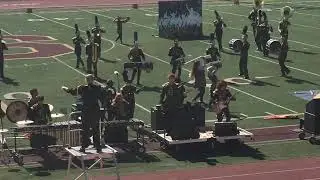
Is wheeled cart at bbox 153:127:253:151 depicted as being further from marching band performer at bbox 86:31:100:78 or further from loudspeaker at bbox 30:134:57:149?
marching band performer at bbox 86:31:100:78

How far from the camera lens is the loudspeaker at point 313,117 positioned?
20.1 metres

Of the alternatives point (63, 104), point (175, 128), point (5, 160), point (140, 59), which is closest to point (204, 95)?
point (140, 59)

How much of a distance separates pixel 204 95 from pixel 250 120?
12.7ft

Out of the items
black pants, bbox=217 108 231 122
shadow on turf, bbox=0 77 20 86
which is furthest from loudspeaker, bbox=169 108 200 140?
shadow on turf, bbox=0 77 20 86

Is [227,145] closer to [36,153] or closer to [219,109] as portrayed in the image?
[219,109]

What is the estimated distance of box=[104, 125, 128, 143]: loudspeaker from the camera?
19.8m

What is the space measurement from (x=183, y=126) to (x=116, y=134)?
1855 mm

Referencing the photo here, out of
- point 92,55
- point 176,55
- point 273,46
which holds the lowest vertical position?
point 273,46

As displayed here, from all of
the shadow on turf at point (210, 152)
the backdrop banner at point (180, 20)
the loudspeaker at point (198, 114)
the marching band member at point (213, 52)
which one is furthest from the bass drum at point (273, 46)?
the shadow on turf at point (210, 152)

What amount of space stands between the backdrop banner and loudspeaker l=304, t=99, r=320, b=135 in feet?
64.7

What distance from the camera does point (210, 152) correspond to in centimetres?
1980

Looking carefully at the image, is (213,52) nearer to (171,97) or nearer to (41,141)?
(171,97)

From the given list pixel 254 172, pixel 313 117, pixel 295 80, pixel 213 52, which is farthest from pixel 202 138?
pixel 295 80

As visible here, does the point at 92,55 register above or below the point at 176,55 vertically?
below
